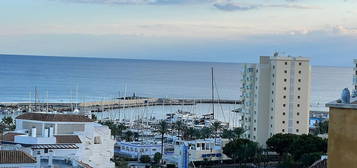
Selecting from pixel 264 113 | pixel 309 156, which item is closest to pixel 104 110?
pixel 264 113

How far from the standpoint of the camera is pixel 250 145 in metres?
50.9

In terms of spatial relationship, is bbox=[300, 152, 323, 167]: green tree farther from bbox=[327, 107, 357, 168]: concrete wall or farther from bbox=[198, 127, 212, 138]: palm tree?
bbox=[327, 107, 357, 168]: concrete wall

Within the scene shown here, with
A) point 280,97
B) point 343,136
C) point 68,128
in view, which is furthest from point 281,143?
point 343,136

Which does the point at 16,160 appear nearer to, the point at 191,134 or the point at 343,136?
the point at 343,136

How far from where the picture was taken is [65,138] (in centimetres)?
3603

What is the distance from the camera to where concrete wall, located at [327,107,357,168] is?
5.61 metres

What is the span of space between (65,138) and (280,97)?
3159cm

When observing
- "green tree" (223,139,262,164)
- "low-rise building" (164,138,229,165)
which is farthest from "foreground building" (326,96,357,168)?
"low-rise building" (164,138,229,165)

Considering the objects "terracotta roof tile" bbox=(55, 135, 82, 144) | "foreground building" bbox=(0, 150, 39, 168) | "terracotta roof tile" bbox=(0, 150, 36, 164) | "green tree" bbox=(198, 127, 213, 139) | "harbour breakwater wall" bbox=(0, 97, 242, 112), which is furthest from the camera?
"harbour breakwater wall" bbox=(0, 97, 242, 112)

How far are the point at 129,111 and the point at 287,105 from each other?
60.3 meters

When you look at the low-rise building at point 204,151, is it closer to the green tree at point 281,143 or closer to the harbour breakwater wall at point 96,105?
the green tree at point 281,143

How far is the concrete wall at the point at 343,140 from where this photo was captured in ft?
18.4

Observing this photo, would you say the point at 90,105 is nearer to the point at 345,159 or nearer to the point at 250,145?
the point at 250,145

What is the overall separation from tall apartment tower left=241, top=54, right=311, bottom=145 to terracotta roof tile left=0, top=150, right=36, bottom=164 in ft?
129
